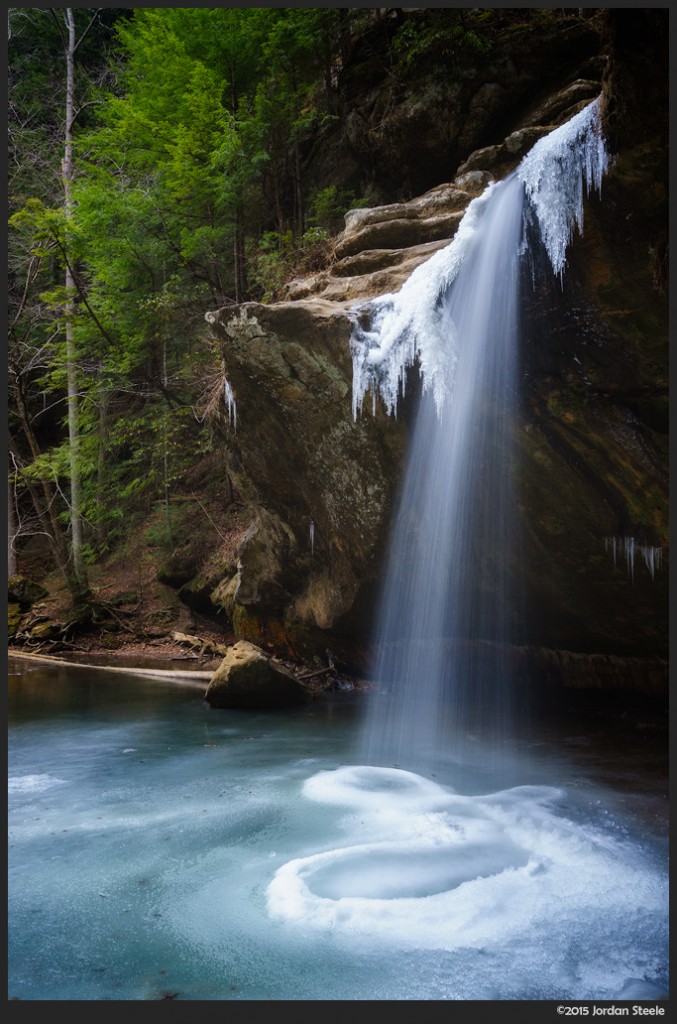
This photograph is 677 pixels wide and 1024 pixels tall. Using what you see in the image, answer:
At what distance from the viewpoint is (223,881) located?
13.5 ft

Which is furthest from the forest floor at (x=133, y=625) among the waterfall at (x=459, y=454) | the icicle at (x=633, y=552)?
the icicle at (x=633, y=552)

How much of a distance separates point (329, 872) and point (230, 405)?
673 cm

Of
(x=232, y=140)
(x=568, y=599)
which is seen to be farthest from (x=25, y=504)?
(x=568, y=599)

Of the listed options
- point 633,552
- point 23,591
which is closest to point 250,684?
point 633,552

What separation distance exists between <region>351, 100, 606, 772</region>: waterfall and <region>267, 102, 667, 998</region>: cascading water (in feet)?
0.07

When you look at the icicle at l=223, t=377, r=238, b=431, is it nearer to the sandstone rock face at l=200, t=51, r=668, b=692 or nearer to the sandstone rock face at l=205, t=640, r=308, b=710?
the sandstone rock face at l=200, t=51, r=668, b=692

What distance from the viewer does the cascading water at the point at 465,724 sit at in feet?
11.3

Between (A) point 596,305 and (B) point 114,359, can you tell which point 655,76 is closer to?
(A) point 596,305

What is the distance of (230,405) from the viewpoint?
9.45 meters

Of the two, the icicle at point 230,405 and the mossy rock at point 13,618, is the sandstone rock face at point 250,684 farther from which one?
the mossy rock at point 13,618

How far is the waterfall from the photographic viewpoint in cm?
568

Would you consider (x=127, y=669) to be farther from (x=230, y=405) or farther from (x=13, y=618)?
(x=230, y=405)

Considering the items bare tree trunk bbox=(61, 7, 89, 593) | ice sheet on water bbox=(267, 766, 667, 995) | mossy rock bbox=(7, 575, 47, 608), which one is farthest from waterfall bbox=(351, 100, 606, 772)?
mossy rock bbox=(7, 575, 47, 608)

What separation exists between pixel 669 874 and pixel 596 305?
434 centimetres
